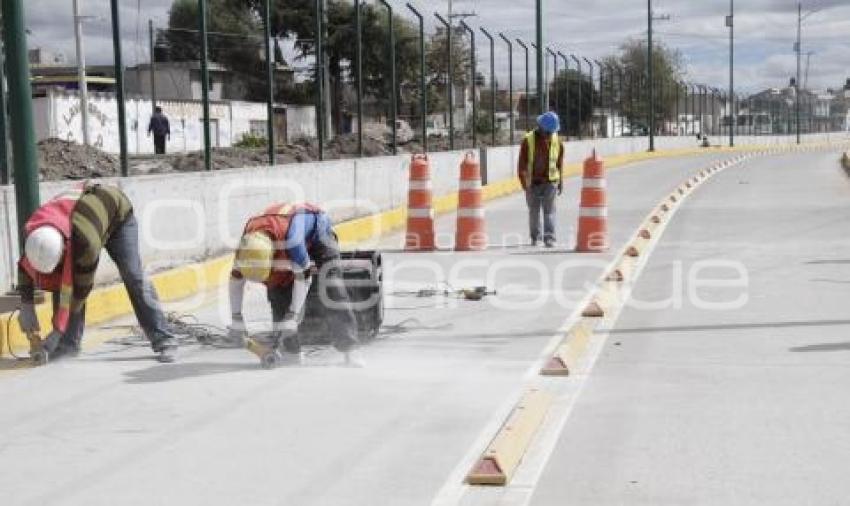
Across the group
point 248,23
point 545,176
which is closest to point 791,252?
point 545,176

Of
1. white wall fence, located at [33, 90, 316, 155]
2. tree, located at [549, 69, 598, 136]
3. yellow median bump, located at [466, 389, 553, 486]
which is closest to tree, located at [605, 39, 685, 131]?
tree, located at [549, 69, 598, 136]

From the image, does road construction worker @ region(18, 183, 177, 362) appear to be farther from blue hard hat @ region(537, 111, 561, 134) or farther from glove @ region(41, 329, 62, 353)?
blue hard hat @ region(537, 111, 561, 134)

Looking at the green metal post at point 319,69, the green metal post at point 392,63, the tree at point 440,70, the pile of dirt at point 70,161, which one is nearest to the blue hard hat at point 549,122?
the green metal post at point 319,69

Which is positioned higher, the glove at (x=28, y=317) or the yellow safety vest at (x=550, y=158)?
the yellow safety vest at (x=550, y=158)

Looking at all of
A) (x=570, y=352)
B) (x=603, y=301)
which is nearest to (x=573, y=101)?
(x=603, y=301)

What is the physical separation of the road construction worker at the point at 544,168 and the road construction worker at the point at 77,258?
24.2ft

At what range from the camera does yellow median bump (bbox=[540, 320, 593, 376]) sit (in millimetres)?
7258

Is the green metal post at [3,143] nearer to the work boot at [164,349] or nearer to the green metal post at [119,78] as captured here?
the green metal post at [119,78]

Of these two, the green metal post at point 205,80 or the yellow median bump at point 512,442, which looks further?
the green metal post at point 205,80

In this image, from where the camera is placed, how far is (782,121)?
8906cm

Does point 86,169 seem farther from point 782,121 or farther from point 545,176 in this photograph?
point 782,121

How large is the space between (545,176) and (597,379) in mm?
7574

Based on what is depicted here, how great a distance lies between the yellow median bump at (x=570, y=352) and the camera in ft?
23.8

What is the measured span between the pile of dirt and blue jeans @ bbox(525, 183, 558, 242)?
8.04 metres
